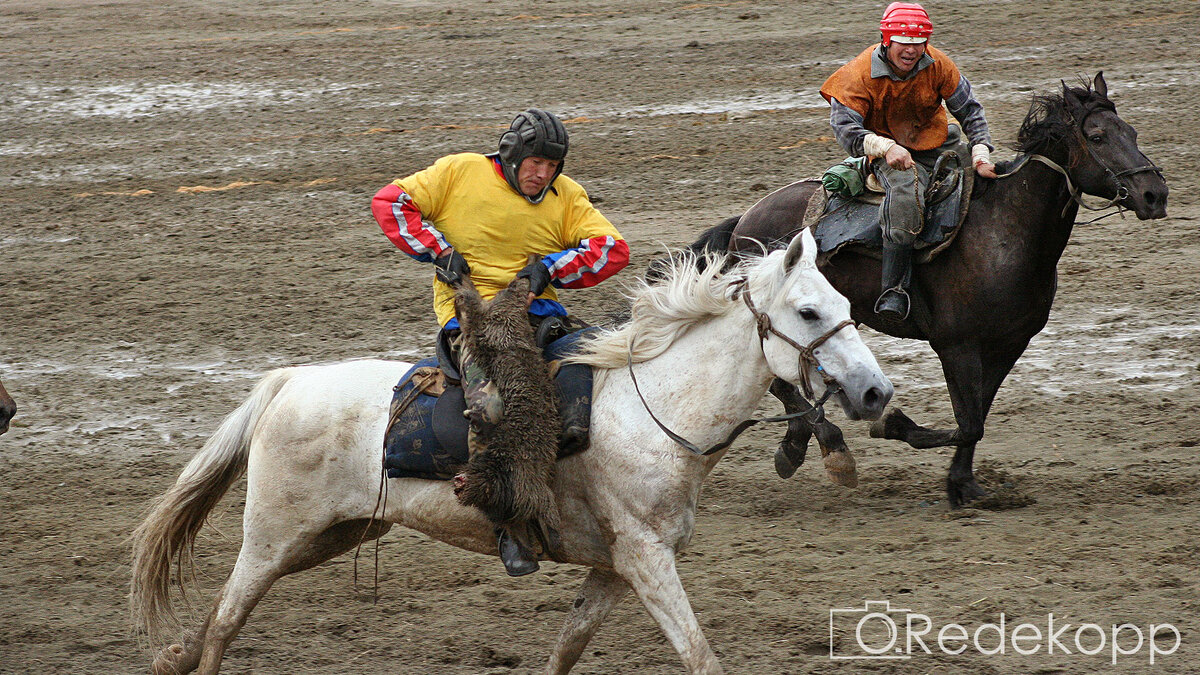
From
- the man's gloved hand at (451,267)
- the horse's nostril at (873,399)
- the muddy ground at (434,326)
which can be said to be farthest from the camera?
the muddy ground at (434,326)

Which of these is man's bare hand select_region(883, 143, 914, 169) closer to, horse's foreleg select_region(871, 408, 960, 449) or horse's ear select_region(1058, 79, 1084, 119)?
horse's ear select_region(1058, 79, 1084, 119)

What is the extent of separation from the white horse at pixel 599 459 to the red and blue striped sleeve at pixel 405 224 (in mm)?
566

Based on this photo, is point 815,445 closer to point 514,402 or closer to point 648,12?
point 514,402

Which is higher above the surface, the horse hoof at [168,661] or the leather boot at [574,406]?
the leather boot at [574,406]

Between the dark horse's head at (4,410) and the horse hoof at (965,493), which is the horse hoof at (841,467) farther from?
the dark horse's head at (4,410)

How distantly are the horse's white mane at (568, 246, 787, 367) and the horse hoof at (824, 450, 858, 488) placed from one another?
1418mm

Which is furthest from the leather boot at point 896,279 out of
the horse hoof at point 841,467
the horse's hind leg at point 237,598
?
the horse's hind leg at point 237,598

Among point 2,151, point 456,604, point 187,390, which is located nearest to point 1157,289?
point 456,604

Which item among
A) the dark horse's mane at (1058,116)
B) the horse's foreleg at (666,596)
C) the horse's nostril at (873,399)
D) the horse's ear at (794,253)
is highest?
the horse's ear at (794,253)

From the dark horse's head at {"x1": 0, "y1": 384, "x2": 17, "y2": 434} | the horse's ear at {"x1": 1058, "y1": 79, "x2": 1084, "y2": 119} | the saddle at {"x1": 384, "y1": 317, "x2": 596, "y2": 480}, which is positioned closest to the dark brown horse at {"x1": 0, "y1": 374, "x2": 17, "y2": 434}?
the dark horse's head at {"x1": 0, "y1": 384, "x2": 17, "y2": 434}

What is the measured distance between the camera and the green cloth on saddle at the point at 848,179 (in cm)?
691

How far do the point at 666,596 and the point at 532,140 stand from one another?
5.56ft

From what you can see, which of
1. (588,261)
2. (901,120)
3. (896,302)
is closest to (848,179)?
(901,120)

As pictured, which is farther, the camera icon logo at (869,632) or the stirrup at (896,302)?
the stirrup at (896,302)
